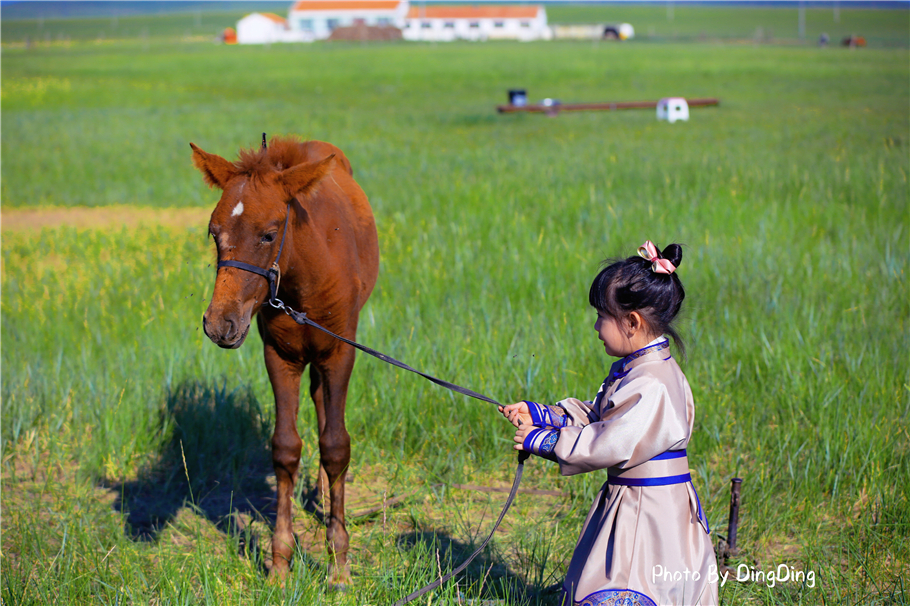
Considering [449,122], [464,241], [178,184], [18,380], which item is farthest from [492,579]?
[449,122]

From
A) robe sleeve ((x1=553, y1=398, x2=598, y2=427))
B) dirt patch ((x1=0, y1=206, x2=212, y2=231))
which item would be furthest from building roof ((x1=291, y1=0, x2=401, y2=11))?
robe sleeve ((x1=553, y1=398, x2=598, y2=427))

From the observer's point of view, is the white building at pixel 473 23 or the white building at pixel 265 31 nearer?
the white building at pixel 473 23

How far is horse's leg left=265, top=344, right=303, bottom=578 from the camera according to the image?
332 cm

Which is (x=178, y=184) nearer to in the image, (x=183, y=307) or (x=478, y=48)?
(x=183, y=307)

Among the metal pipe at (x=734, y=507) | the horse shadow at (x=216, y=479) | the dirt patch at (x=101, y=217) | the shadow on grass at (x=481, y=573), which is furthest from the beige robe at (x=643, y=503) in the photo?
the dirt patch at (x=101, y=217)

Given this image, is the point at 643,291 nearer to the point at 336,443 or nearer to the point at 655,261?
the point at 655,261

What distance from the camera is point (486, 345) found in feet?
16.0

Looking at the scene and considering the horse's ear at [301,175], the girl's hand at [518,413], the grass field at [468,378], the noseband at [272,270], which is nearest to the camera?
the girl's hand at [518,413]

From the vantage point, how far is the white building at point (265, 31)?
→ 98.4m

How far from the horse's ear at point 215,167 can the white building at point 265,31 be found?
10211 centimetres

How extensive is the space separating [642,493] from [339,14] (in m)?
108

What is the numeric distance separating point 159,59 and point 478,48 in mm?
25138

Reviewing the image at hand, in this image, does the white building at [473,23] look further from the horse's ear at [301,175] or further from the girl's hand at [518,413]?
the girl's hand at [518,413]

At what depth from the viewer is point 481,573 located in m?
3.22
